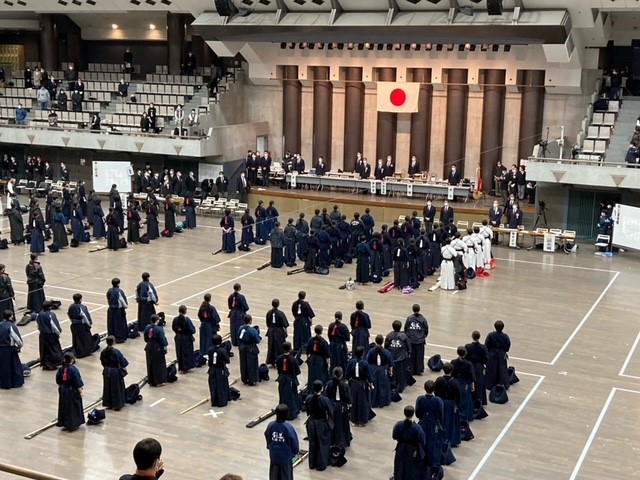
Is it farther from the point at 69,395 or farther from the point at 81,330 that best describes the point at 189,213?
→ the point at 69,395

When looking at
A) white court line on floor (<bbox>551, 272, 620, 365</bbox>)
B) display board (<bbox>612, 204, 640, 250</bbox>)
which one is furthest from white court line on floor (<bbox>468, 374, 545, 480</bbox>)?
display board (<bbox>612, 204, 640, 250</bbox>)

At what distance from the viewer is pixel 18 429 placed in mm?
15039

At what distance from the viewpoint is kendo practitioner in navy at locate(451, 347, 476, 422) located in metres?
15.1

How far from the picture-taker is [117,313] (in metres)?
19.7

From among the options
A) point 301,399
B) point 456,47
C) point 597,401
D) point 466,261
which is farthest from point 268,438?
point 456,47

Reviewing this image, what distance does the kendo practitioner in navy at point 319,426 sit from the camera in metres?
13.4

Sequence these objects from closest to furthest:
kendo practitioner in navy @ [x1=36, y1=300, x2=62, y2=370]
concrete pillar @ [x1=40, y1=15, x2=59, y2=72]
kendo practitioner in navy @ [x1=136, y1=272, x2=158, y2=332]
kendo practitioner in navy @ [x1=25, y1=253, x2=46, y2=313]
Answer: kendo practitioner in navy @ [x1=36, y1=300, x2=62, y2=370] < kendo practitioner in navy @ [x1=136, y1=272, x2=158, y2=332] < kendo practitioner in navy @ [x1=25, y1=253, x2=46, y2=313] < concrete pillar @ [x1=40, y1=15, x2=59, y2=72]

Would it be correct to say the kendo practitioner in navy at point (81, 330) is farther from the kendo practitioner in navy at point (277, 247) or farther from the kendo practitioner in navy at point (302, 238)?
the kendo practitioner in navy at point (302, 238)

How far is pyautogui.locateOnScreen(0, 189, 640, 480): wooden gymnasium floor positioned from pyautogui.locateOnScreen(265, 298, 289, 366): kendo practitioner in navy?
2.94ft

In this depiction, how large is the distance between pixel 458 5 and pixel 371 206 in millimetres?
9086

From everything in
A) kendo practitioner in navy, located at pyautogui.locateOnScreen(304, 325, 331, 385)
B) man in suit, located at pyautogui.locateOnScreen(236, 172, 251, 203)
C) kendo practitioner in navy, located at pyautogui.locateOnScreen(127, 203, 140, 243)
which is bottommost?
kendo practitioner in navy, located at pyautogui.locateOnScreen(304, 325, 331, 385)

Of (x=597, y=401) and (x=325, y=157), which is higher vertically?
(x=325, y=157)

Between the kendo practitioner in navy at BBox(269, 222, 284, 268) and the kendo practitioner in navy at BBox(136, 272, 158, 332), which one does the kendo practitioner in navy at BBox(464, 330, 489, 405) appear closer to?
the kendo practitioner in navy at BBox(136, 272, 158, 332)

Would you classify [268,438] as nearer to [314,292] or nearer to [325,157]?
[314,292]
